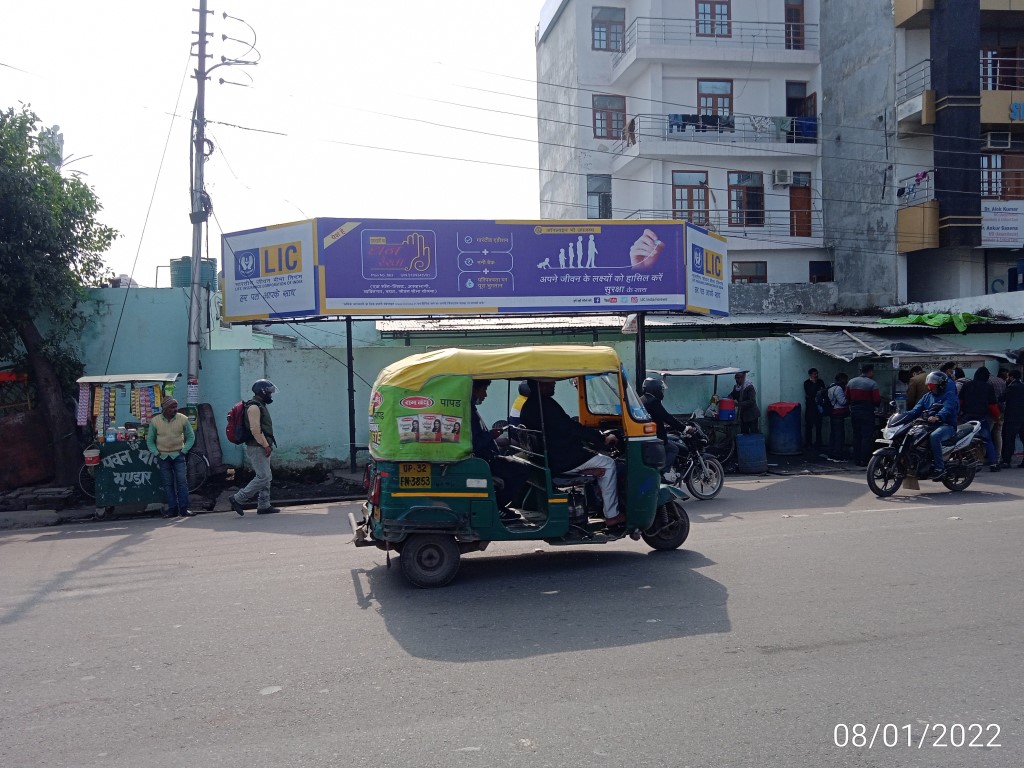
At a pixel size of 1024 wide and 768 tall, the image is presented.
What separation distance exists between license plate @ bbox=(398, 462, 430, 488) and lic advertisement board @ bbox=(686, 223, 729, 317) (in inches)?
380

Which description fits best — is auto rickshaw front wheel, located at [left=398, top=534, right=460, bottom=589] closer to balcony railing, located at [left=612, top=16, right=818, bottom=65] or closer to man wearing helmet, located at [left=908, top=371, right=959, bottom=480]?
man wearing helmet, located at [left=908, top=371, right=959, bottom=480]

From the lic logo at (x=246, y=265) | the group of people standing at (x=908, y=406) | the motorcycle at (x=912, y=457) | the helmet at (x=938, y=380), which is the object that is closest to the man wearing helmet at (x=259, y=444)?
the lic logo at (x=246, y=265)

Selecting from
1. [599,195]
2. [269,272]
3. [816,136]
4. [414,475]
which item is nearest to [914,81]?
[816,136]

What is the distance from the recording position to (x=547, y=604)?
6543 mm

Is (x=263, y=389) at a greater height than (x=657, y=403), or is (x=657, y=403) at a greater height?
(x=263, y=389)

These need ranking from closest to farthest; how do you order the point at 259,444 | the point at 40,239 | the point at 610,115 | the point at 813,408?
1. the point at 259,444
2. the point at 40,239
3. the point at 813,408
4. the point at 610,115

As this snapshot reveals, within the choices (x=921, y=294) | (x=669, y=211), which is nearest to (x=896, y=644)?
(x=669, y=211)

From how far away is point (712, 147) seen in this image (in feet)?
98.9

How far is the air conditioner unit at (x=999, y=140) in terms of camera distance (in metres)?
28.3

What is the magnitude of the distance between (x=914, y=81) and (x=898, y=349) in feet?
50.9

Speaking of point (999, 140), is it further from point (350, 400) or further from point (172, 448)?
point (172, 448)

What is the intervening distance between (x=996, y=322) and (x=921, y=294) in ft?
41.3

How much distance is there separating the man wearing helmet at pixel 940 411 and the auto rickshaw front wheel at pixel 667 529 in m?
5.48
